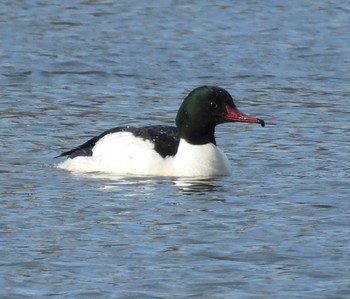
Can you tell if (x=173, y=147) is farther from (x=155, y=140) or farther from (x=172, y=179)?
(x=172, y=179)

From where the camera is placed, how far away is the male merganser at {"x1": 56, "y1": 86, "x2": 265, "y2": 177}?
1499 cm

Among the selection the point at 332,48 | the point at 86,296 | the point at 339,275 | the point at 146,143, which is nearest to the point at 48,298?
the point at 86,296

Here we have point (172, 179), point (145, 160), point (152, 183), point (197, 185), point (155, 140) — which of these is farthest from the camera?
point (155, 140)

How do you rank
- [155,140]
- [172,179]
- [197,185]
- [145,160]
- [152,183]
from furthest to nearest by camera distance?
1. [155,140]
2. [145,160]
3. [172,179]
4. [197,185]
5. [152,183]

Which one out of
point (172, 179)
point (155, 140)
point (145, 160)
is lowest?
point (172, 179)

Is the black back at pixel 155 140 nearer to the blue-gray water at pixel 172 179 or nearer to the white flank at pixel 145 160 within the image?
the white flank at pixel 145 160

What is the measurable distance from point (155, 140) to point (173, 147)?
0.21 meters

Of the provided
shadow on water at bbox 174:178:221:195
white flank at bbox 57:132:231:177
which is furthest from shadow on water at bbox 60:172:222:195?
white flank at bbox 57:132:231:177

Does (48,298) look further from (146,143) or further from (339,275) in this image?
(146,143)

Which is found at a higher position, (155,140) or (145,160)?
(155,140)

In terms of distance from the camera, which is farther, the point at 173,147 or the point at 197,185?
the point at 173,147

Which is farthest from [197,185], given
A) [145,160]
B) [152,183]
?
[145,160]

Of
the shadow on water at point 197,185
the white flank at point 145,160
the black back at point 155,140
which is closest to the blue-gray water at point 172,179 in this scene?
the shadow on water at point 197,185

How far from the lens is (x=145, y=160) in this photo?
1495 cm
